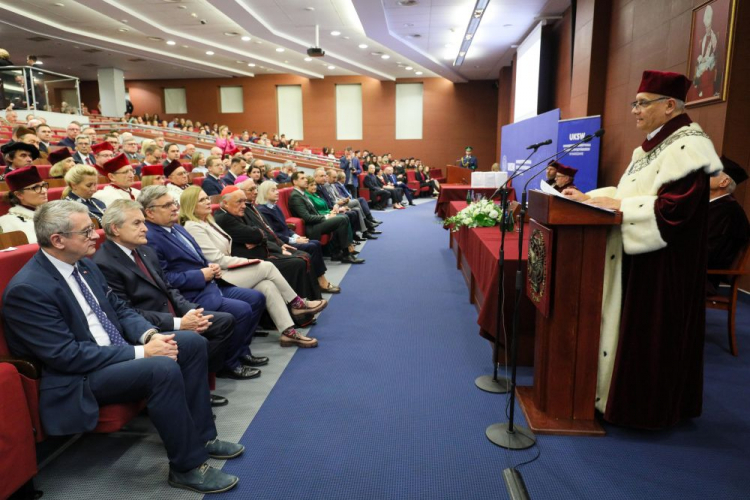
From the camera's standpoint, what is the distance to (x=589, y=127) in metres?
5.91

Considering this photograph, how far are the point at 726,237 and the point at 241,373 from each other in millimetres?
3280

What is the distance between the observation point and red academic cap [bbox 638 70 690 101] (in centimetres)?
207

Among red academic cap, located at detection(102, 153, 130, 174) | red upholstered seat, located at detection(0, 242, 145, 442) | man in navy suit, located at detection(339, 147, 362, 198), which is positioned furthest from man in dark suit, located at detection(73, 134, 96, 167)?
man in navy suit, located at detection(339, 147, 362, 198)

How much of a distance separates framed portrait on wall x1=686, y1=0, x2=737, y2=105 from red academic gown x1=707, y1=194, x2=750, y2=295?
4.08 feet

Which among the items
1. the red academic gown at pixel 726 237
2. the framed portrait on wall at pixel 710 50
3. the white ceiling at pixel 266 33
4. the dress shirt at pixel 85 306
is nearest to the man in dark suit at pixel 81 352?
the dress shirt at pixel 85 306

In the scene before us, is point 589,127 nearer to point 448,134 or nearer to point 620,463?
point 620,463

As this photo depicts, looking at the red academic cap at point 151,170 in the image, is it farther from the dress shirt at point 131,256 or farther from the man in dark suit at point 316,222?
the dress shirt at point 131,256

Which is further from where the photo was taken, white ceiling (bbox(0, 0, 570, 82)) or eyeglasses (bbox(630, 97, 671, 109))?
white ceiling (bbox(0, 0, 570, 82))

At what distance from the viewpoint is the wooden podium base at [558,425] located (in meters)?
2.20

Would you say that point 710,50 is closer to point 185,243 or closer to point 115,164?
point 185,243

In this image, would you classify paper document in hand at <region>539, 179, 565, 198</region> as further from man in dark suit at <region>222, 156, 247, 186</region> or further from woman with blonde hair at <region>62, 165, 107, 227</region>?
man in dark suit at <region>222, 156, 247, 186</region>

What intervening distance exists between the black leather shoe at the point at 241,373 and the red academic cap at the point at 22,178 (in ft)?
5.60

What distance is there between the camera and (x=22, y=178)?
9.91 feet

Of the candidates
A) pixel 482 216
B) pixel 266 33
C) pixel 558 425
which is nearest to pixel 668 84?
pixel 558 425
